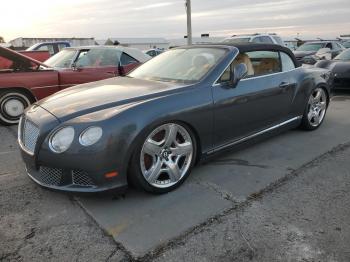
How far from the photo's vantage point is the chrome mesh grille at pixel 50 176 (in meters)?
3.08

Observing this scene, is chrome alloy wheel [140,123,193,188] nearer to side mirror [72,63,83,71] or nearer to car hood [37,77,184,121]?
car hood [37,77,184,121]

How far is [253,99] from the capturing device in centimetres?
420

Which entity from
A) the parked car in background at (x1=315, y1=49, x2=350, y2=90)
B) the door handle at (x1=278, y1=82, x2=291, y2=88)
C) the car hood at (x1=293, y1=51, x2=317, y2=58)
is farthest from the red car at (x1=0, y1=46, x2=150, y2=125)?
the car hood at (x1=293, y1=51, x2=317, y2=58)

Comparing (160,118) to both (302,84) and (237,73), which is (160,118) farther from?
(302,84)

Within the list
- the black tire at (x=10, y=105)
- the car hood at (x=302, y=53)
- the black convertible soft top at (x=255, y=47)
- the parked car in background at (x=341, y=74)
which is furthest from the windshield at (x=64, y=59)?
Answer: the car hood at (x=302, y=53)

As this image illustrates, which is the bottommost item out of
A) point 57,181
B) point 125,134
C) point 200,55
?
point 57,181

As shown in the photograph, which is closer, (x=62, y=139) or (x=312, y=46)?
(x=62, y=139)

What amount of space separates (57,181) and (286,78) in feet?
10.6

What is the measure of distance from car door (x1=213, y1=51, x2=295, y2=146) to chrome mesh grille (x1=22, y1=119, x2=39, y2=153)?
177 cm

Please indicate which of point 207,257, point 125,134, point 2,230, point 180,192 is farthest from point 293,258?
point 2,230

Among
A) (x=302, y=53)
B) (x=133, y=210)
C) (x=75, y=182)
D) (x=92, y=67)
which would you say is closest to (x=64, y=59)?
(x=92, y=67)

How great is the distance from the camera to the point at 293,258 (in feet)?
8.10

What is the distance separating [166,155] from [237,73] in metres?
1.23

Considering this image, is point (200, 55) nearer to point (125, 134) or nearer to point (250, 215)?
point (125, 134)
